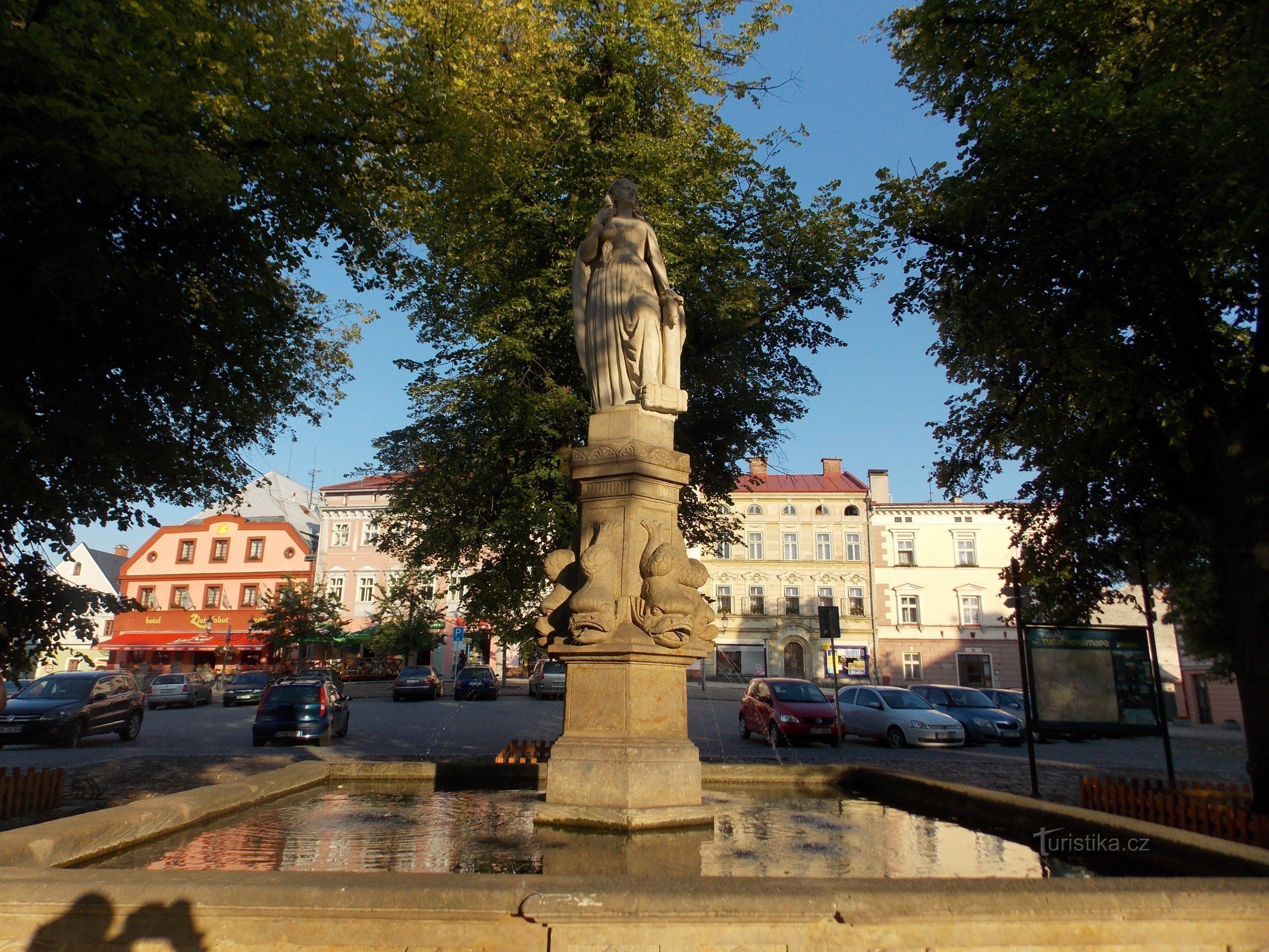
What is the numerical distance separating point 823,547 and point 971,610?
9.41 m

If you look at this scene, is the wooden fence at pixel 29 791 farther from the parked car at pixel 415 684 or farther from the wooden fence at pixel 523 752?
the parked car at pixel 415 684

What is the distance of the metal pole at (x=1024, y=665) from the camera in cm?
1068

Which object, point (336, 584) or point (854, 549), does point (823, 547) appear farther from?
point (336, 584)

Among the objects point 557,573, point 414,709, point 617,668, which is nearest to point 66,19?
point 557,573

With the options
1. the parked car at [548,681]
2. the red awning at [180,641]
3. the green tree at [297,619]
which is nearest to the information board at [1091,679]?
the parked car at [548,681]

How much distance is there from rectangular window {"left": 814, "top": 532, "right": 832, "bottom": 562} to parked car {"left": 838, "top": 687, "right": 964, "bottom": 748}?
32.9 metres

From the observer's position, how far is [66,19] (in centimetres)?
803

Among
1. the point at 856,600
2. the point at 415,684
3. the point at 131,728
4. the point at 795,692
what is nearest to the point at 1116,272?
the point at 795,692

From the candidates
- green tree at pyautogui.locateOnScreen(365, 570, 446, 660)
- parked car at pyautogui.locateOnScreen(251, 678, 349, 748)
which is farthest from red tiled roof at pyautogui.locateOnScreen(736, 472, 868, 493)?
parked car at pyautogui.locateOnScreen(251, 678, 349, 748)

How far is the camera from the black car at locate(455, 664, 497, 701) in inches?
1513

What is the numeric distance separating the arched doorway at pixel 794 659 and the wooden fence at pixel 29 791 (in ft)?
159

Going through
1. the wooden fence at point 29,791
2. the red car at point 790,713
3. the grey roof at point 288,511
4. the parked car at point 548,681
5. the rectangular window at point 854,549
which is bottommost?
the wooden fence at point 29,791

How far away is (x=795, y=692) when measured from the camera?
21.2 m

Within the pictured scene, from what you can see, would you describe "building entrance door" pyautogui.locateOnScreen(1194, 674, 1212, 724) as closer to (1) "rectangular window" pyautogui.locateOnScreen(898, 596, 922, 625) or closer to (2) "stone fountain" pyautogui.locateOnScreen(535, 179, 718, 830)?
(1) "rectangular window" pyautogui.locateOnScreen(898, 596, 922, 625)
